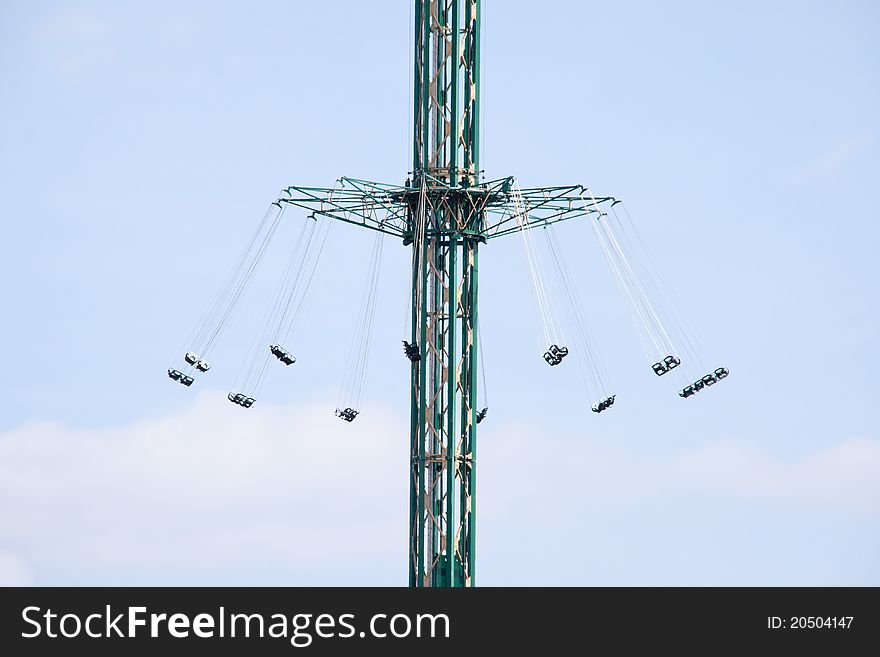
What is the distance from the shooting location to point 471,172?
96.2 m

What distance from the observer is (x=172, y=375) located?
9494cm

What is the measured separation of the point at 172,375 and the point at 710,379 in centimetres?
1793
